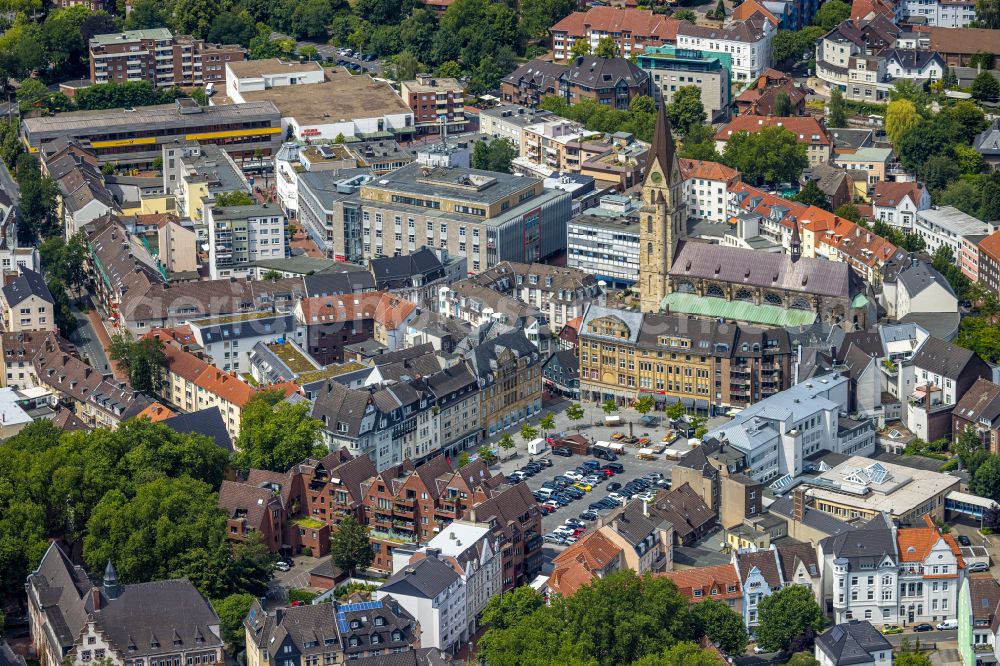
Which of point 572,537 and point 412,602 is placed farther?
point 572,537

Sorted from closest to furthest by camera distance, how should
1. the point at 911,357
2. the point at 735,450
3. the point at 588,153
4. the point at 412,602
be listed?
1. the point at 412,602
2. the point at 735,450
3. the point at 911,357
4. the point at 588,153

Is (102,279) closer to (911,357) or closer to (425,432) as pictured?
(425,432)

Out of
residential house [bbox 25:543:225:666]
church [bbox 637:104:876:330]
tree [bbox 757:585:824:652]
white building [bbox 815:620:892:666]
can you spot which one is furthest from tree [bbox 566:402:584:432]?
residential house [bbox 25:543:225:666]

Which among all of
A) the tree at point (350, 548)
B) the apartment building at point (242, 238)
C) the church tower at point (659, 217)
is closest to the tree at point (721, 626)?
the tree at point (350, 548)

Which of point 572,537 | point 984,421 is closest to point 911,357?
point 984,421

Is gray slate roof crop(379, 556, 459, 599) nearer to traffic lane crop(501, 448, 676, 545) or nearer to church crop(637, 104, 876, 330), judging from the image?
traffic lane crop(501, 448, 676, 545)
